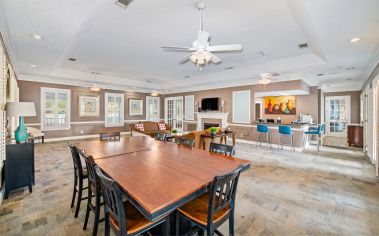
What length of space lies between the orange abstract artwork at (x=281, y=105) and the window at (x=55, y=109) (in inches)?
357

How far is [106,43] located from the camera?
4062mm

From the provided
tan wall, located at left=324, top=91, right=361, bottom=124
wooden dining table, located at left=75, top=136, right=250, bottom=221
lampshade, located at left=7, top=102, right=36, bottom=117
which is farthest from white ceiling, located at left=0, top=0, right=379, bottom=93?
tan wall, located at left=324, top=91, right=361, bottom=124

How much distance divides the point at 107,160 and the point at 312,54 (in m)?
5.45

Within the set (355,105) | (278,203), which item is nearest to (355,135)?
(355,105)

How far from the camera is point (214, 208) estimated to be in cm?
143

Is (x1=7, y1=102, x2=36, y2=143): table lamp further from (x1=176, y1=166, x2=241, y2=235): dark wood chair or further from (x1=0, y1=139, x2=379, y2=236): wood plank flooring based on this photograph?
(x1=176, y1=166, x2=241, y2=235): dark wood chair

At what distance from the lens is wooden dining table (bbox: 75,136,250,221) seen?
113 centimetres

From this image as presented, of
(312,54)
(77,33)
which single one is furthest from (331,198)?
(77,33)

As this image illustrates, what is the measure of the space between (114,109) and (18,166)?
652cm

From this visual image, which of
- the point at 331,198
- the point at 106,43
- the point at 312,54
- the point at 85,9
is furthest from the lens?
the point at 312,54

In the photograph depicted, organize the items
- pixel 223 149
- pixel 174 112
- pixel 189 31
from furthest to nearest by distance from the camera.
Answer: pixel 174 112
pixel 189 31
pixel 223 149

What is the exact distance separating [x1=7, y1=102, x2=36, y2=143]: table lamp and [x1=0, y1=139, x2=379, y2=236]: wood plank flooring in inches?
35.7

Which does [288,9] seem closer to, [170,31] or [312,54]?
[170,31]

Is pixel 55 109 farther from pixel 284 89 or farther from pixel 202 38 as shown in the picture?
pixel 284 89
